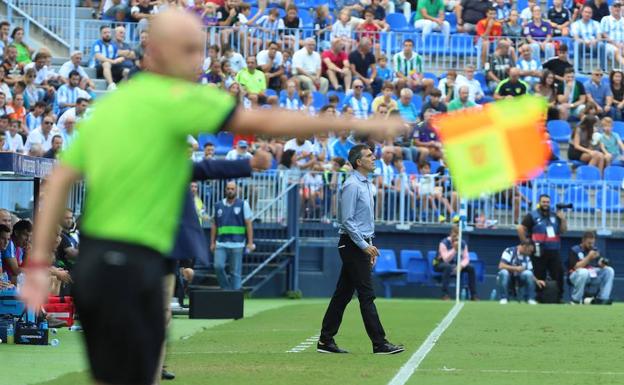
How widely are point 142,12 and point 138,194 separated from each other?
27.5 meters

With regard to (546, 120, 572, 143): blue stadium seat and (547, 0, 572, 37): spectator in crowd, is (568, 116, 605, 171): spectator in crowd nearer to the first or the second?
(546, 120, 572, 143): blue stadium seat

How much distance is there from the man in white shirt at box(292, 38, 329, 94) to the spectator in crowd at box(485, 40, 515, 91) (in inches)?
150

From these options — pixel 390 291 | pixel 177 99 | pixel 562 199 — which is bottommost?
pixel 390 291

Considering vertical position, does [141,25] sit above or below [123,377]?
above

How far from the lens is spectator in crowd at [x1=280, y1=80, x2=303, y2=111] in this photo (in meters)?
30.0

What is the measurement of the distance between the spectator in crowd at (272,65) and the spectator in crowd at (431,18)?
392 cm

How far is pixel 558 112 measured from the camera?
103ft

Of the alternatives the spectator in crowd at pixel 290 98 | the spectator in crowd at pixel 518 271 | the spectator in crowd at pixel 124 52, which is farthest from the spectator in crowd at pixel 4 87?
the spectator in crowd at pixel 518 271

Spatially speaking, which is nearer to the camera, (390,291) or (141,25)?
(390,291)

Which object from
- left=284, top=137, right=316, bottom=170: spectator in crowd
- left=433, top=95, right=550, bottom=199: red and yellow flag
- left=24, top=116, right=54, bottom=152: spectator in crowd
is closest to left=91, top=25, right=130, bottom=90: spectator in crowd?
left=284, top=137, right=316, bottom=170: spectator in crowd

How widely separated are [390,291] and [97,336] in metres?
23.2

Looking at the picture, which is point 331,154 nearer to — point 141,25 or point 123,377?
point 141,25

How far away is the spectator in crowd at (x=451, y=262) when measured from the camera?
27.5 metres

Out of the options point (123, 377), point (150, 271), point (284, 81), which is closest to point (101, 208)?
point (150, 271)
